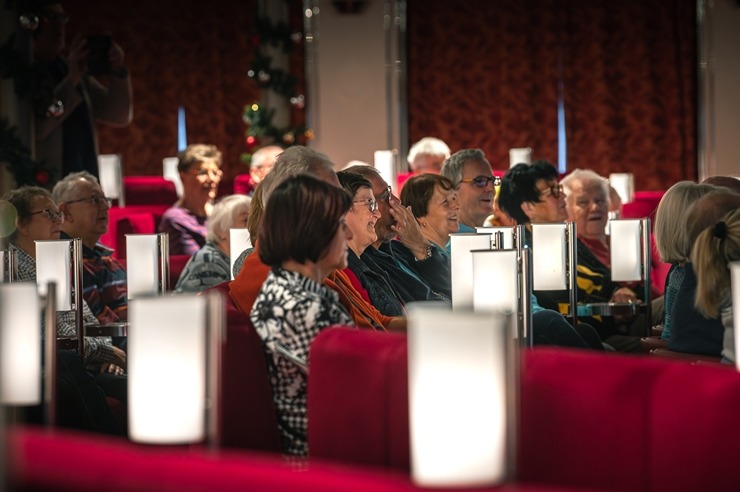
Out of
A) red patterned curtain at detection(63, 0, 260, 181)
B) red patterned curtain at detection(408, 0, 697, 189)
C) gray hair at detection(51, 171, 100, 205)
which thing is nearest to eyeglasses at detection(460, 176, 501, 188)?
gray hair at detection(51, 171, 100, 205)

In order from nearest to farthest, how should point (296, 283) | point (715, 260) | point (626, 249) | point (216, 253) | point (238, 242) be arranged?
point (296, 283)
point (715, 260)
point (238, 242)
point (626, 249)
point (216, 253)

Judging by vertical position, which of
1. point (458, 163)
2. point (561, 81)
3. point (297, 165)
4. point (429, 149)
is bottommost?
point (297, 165)

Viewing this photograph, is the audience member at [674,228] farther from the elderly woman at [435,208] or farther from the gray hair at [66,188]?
the gray hair at [66,188]

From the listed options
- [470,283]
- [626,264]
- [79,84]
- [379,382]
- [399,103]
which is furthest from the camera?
[399,103]

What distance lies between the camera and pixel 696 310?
372 cm

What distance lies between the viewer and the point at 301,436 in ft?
9.25

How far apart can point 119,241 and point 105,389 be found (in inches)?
93.8

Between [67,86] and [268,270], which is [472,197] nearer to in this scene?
[268,270]

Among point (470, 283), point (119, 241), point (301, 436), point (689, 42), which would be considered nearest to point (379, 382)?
point (301, 436)

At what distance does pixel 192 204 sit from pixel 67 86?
1.08 meters

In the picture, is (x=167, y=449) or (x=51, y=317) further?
(x=51, y=317)

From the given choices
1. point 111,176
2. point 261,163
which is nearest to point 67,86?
point 111,176

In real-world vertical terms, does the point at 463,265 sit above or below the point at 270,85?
below

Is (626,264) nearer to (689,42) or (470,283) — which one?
(470,283)
